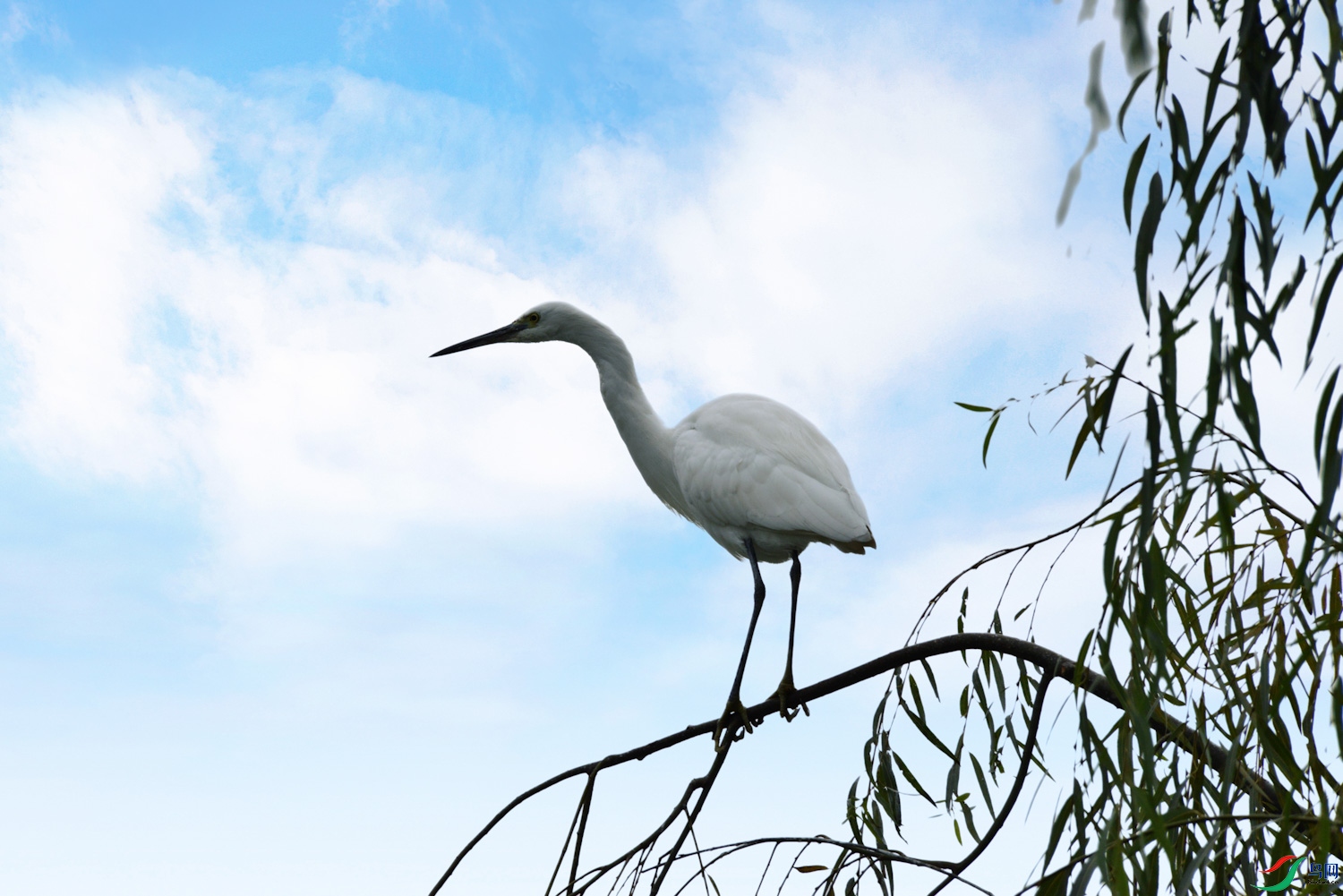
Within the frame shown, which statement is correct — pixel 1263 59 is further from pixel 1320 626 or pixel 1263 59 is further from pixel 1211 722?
pixel 1211 722

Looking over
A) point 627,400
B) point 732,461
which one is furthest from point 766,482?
point 627,400

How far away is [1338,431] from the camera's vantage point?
98cm

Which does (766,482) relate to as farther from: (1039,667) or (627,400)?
(1039,667)

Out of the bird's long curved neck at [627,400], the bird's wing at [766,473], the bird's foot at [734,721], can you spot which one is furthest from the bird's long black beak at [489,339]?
the bird's foot at [734,721]

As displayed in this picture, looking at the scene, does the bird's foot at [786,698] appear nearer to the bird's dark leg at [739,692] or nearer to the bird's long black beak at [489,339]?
the bird's dark leg at [739,692]

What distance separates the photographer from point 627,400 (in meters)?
3.56

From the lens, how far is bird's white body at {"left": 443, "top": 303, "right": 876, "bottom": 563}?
9.81ft

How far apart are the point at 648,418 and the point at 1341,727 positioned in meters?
2.69

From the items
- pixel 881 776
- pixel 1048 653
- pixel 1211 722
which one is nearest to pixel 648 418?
pixel 881 776

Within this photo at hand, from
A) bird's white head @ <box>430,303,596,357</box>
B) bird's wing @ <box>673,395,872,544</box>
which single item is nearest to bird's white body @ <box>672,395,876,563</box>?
bird's wing @ <box>673,395,872,544</box>

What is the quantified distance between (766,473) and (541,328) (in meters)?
1.02

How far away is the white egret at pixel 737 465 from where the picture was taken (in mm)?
2961

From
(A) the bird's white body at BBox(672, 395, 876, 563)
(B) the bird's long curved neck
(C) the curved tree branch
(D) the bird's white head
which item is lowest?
(C) the curved tree branch

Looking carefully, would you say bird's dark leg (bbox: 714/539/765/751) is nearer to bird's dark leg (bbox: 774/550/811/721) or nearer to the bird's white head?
bird's dark leg (bbox: 774/550/811/721)
